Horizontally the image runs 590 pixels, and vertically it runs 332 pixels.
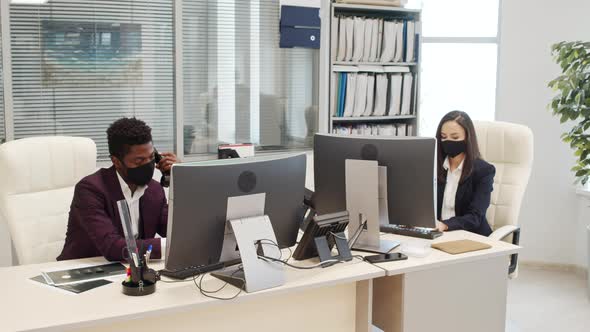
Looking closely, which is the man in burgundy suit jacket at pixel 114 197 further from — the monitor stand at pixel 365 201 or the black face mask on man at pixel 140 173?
the monitor stand at pixel 365 201

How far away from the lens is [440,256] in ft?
7.99

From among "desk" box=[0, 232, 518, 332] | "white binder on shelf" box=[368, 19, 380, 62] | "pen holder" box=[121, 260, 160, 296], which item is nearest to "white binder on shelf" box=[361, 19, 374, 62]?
"white binder on shelf" box=[368, 19, 380, 62]

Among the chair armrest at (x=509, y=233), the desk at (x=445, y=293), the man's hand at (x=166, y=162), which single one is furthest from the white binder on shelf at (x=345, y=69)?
the desk at (x=445, y=293)

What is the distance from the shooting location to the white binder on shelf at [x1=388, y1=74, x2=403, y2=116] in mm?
4508

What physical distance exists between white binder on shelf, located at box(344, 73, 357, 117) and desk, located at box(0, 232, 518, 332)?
1.78m

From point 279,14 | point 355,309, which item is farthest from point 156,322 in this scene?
point 279,14

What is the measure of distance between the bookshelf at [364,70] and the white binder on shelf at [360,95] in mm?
15

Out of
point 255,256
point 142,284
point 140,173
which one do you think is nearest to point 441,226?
point 255,256

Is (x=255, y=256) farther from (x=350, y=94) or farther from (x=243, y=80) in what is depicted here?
(x=350, y=94)

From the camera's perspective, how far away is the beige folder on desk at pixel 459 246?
2.49 meters

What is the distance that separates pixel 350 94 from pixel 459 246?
2.01 meters

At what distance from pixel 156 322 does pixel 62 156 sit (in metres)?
1.11

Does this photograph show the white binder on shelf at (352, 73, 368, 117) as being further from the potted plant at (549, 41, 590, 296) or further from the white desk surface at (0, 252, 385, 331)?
the white desk surface at (0, 252, 385, 331)

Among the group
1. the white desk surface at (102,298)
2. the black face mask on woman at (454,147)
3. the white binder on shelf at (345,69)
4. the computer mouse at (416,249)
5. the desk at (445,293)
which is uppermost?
the white binder on shelf at (345,69)
